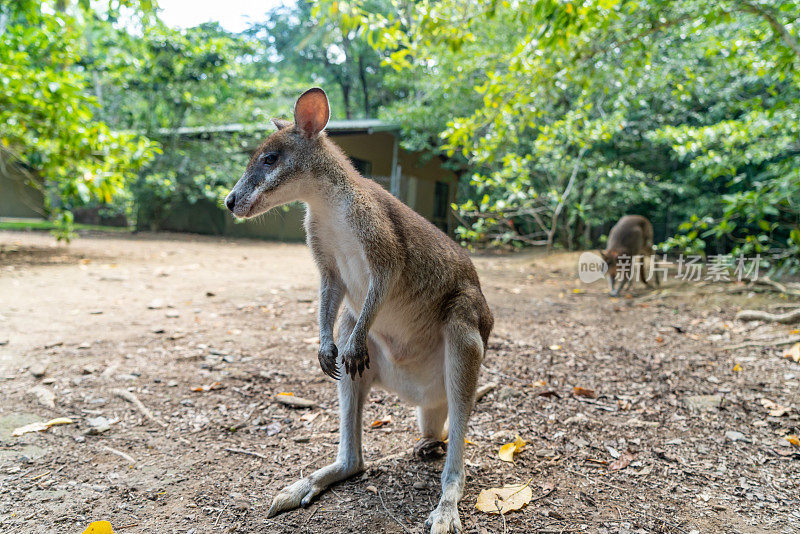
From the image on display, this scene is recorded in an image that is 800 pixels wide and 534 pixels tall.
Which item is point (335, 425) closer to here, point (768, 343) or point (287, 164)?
point (287, 164)

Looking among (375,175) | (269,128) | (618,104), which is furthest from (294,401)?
(269,128)

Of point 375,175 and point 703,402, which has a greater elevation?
point 375,175

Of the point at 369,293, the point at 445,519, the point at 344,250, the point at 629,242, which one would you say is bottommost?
the point at 445,519

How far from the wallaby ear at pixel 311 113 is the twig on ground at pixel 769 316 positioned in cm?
445

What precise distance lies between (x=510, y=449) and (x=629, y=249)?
18.4 ft

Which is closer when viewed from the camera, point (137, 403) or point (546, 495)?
point (546, 495)

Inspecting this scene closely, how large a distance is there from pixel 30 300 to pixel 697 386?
531cm

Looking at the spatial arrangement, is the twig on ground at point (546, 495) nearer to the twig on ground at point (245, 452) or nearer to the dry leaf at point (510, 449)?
the dry leaf at point (510, 449)

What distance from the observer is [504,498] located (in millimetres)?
1810

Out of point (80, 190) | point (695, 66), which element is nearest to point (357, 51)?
point (695, 66)

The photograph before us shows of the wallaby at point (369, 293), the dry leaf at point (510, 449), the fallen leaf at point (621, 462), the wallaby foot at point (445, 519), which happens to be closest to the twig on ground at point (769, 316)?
the fallen leaf at point (621, 462)

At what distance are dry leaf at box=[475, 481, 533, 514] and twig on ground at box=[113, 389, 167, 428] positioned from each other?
59.5 inches

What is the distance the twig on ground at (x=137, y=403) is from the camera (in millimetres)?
2399

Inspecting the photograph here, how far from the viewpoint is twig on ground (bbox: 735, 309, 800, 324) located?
4289mm
